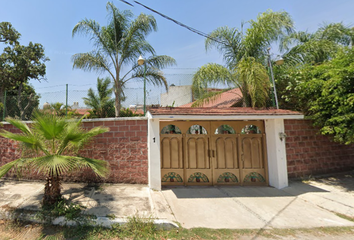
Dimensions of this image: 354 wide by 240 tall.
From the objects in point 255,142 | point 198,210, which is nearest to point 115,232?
point 198,210

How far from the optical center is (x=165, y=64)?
8641mm

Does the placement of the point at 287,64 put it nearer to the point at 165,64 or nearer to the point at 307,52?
the point at 307,52

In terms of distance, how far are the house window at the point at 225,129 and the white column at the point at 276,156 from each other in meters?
1.25

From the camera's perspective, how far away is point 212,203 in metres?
4.75

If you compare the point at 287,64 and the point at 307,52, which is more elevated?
the point at 307,52

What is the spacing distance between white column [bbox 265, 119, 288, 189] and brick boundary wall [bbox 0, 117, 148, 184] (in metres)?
4.13

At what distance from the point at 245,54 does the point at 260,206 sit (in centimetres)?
581

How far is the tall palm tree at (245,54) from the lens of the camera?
6979 millimetres

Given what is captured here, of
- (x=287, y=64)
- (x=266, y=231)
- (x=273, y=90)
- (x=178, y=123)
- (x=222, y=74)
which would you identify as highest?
(x=287, y=64)

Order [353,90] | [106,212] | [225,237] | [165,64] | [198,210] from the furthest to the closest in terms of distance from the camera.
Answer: [165,64], [353,90], [198,210], [106,212], [225,237]

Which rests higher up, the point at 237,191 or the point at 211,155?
the point at 211,155

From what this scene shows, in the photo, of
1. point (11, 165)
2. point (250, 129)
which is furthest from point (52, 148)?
point (250, 129)

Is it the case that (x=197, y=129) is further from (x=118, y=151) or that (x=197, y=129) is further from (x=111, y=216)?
(x=111, y=216)

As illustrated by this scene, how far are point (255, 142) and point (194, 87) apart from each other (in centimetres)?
319
